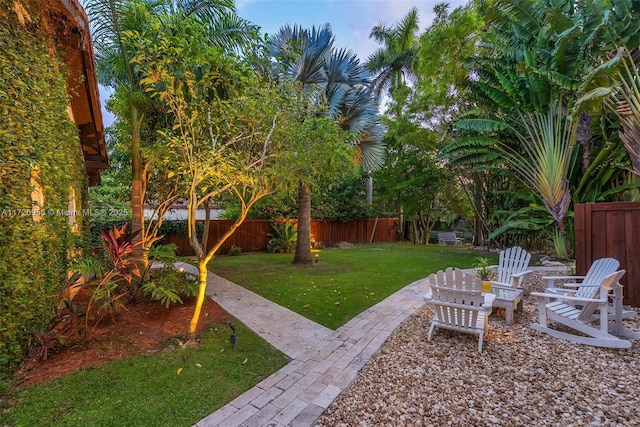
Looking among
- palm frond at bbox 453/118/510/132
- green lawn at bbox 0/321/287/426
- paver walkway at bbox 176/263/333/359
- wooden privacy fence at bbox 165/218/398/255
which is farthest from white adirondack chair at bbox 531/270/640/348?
wooden privacy fence at bbox 165/218/398/255

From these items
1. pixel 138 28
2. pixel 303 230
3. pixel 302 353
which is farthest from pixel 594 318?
pixel 138 28

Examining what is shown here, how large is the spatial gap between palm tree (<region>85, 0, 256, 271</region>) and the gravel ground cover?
4.68 meters

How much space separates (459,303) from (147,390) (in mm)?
3915

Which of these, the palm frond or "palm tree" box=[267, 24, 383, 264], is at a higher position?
"palm tree" box=[267, 24, 383, 264]

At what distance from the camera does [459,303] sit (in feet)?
13.0

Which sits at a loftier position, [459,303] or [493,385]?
[459,303]

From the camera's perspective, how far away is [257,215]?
14.5 m

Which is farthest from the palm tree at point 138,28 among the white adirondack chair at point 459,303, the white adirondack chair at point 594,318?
the white adirondack chair at point 594,318

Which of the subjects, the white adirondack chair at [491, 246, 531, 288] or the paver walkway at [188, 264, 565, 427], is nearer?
the paver walkway at [188, 264, 565, 427]

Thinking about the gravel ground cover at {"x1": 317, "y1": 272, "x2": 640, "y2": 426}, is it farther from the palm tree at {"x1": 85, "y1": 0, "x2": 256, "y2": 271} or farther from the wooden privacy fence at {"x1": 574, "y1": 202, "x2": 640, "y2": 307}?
the palm tree at {"x1": 85, "y1": 0, "x2": 256, "y2": 271}

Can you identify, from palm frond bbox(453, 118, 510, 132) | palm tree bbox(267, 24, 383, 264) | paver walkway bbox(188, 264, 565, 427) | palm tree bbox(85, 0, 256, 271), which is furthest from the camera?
palm tree bbox(267, 24, 383, 264)

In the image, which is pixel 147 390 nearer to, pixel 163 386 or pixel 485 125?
pixel 163 386

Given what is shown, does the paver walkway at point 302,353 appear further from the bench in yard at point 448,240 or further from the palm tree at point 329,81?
the bench in yard at point 448,240

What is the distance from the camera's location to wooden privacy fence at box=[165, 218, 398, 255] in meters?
13.3
